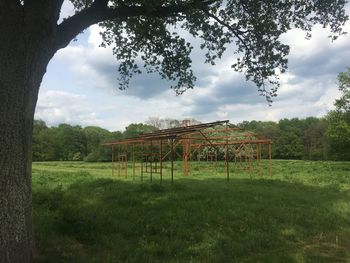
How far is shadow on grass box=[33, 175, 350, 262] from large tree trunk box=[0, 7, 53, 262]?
1.07 metres

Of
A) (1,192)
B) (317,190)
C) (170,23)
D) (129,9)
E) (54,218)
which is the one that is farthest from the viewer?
(317,190)

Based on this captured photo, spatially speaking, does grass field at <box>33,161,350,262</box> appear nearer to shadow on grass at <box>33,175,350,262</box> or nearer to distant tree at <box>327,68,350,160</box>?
shadow on grass at <box>33,175,350,262</box>

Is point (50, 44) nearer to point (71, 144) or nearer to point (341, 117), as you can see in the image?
point (341, 117)

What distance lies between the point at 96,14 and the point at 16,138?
2.93 meters

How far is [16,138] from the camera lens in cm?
568

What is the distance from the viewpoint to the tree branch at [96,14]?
22.6ft

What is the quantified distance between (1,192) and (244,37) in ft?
22.9

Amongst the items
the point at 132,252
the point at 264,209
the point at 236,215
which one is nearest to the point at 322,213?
the point at 264,209

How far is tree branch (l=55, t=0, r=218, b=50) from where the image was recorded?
6879 mm

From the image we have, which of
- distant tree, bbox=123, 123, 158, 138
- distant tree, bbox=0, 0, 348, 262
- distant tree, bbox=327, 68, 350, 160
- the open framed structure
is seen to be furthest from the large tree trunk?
distant tree, bbox=123, 123, 158, 138

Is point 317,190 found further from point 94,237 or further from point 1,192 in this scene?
point 1,192

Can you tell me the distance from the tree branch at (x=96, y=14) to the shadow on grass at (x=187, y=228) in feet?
13.0

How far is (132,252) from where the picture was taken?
23.9 feet

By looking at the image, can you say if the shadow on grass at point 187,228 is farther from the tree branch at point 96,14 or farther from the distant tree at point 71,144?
the distant tree at point 71,144
